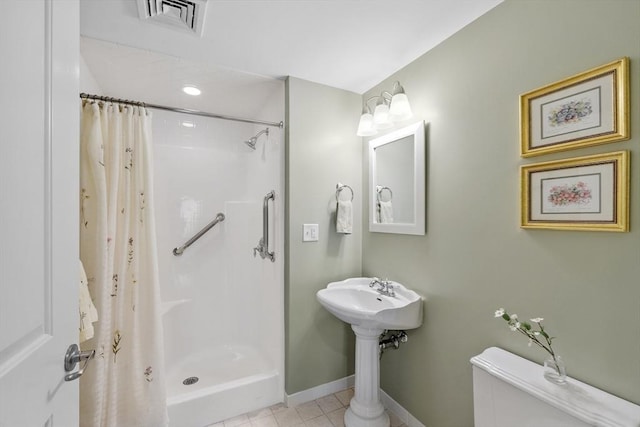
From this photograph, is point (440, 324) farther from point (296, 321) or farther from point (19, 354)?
point (19, 354)

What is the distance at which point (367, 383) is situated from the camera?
1.69m

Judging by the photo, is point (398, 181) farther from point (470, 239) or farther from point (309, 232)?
point (309, 232)

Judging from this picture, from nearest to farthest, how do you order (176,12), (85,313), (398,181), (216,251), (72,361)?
(72,361) → (85,313) → (176,12) → (398,181) → (216,251)

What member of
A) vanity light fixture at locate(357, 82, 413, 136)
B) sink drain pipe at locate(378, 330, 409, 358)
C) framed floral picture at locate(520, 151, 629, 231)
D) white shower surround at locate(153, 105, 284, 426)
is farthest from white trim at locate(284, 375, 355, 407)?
vanity light fixture at locate(357, 82, 413, 136)

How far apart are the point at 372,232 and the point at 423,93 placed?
3.25 feet

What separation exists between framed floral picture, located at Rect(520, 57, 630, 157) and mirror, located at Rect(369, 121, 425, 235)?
21.9 inches

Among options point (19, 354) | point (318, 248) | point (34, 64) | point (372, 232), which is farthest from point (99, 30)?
point (372, 232)

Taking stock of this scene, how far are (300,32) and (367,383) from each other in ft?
6.87

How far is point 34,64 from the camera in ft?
1.89

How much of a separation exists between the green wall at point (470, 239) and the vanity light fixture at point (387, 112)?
0.12 metres

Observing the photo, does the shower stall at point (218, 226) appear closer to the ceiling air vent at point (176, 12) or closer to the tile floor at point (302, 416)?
the tile floor at point (302, 416)

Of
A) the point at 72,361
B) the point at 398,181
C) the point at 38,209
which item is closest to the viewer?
the point at 38,209

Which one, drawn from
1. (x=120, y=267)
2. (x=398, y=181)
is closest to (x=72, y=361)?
(x=120, y=267)

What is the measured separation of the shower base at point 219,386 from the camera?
5.45 ft
